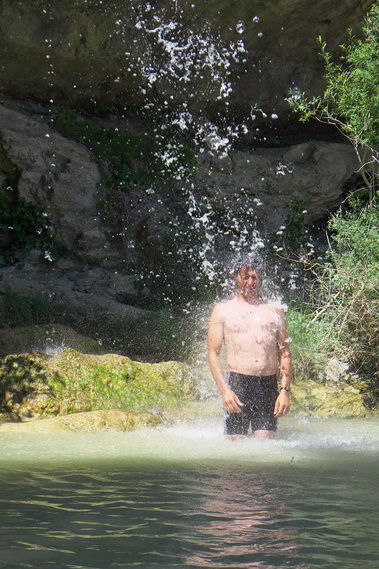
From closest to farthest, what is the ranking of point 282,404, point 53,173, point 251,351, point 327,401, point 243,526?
point 243,526, point 282,404, point 251,351, point 327,401, point 53,173

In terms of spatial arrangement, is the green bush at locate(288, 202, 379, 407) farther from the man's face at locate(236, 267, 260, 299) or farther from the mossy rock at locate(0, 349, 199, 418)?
the man's face at locate(236, 267, 260, 299)

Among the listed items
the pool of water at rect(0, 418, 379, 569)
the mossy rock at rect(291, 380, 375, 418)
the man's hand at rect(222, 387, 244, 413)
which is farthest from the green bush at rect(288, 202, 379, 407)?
the man's hand at rect(222, 387, 244, 413)

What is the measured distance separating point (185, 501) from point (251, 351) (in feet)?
6.23

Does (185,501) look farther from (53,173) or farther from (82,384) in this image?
(53,173)

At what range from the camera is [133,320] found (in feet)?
32.6

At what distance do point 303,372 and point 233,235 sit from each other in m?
4.57

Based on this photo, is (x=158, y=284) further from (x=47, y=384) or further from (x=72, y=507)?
(x=72, y=507)

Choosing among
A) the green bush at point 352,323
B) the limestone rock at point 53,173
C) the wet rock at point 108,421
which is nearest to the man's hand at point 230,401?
the wet rock at point 108,421

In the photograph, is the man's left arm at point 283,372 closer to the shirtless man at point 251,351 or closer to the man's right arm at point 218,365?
the shirtless man at point 251,351

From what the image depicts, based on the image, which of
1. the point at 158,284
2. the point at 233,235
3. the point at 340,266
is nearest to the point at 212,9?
the point at 233,235

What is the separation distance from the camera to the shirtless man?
5.44 meters

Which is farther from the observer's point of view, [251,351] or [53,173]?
[53,173]

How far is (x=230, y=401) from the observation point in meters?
5.18

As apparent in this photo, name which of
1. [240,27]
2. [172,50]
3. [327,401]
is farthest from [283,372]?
[172,50]
